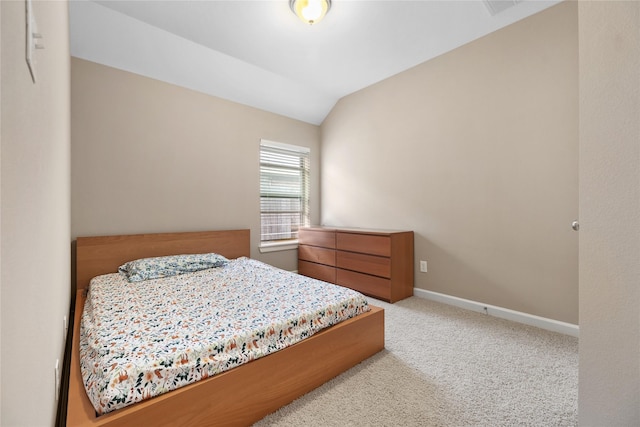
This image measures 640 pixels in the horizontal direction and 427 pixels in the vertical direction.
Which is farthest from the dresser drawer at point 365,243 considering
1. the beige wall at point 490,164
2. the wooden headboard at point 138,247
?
the wooden headboard at point 138,247

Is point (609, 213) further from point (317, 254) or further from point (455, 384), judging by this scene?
point (317, 254)

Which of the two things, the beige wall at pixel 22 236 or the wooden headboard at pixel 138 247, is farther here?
the wooden headboard at pixel 138 247

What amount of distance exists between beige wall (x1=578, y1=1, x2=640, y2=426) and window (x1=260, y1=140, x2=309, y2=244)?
10.6 ft

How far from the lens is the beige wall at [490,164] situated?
2148mm

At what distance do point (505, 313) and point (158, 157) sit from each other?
3635mm

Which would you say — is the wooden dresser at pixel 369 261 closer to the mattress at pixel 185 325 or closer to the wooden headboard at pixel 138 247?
the mattress at pixel 185 325

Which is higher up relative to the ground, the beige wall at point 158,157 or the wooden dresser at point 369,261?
the beige wall at point 158,157

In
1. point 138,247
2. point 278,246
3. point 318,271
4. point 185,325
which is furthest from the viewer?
point 278,246

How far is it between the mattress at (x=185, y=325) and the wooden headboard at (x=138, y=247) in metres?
0.19

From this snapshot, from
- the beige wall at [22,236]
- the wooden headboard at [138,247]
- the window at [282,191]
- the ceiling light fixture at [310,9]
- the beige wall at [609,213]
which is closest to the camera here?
the beige wall at [22,236]

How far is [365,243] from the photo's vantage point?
10.0 ft

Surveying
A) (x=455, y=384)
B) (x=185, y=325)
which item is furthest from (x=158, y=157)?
(x=455, y=384)

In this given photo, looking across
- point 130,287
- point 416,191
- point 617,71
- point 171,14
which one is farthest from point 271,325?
point 171,14

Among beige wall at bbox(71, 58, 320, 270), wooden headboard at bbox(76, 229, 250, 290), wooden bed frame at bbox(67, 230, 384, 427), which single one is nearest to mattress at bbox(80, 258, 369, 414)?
wooden bed frame at bbox(67, 230, 384, 427)
